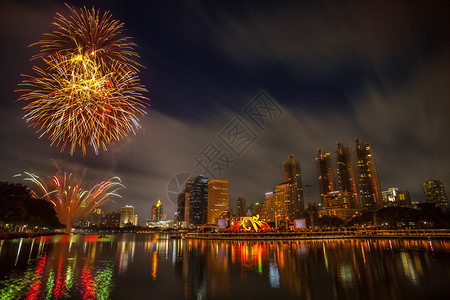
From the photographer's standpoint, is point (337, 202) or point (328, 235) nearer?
point (328, 235)

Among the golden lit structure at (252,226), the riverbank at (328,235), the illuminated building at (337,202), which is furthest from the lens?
the illuminated building at (337,202)

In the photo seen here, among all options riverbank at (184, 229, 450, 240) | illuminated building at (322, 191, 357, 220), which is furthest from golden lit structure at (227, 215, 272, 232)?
illuminated building at (322, 191, 357, 220)

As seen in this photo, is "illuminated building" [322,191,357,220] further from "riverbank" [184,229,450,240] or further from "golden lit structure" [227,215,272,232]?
"golden lit structure" [227,215,272,232]

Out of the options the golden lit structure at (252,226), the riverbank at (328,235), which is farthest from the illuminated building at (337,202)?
the golden lit structure at (252,226)

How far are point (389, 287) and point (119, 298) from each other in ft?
40.6

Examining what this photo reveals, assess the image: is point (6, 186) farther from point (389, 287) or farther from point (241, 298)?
point (389, 287)

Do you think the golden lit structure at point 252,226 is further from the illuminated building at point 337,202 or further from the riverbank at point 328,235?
the illuminated building at point 337,202

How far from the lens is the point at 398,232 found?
65.4m

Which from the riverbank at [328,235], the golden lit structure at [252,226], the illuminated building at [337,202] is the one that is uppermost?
the illuminated building at [337,202]

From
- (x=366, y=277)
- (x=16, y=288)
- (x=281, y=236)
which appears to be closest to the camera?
(x=16, y=288)

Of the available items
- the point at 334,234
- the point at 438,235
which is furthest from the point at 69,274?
the point at 438,235

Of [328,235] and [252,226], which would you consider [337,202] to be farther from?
[252,226]

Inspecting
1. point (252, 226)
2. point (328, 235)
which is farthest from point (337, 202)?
point (252, 226)

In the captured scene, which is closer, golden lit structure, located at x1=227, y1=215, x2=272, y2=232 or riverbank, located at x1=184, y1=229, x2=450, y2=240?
riverbank, located at x1=184, y1=229, x2=450, y2=240
